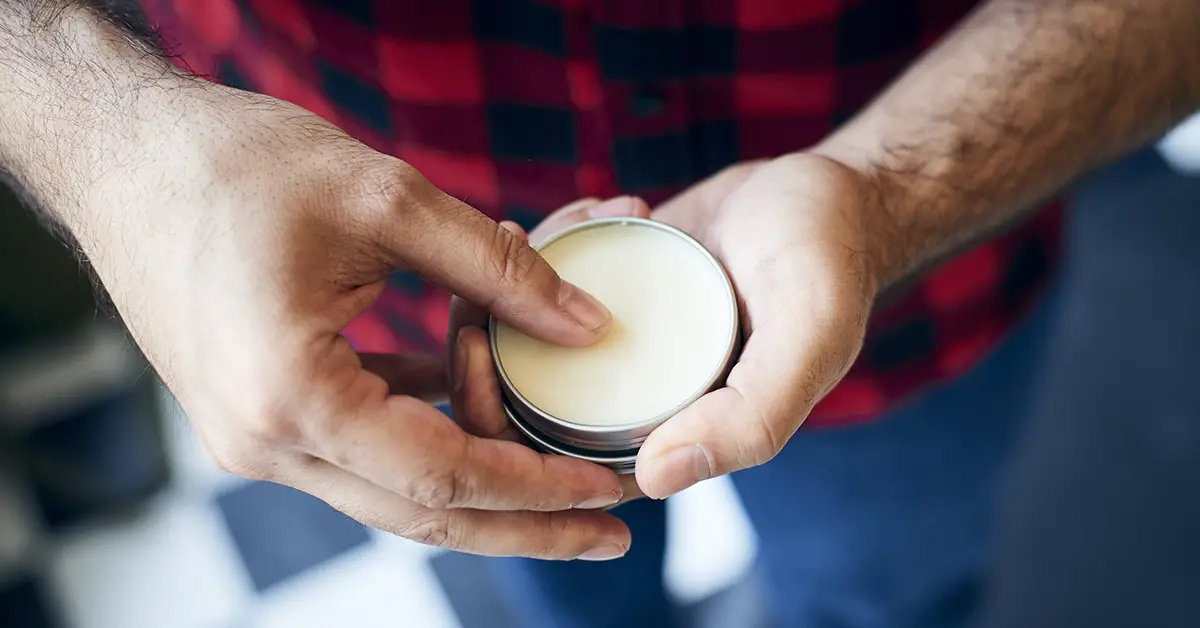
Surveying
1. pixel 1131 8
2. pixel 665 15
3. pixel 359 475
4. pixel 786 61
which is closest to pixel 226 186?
pixel 359 475

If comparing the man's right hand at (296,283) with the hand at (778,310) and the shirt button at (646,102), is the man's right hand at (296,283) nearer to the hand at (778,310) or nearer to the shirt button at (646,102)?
the hand at (778,310)

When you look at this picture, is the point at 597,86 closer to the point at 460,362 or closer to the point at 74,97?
the point at 460,362

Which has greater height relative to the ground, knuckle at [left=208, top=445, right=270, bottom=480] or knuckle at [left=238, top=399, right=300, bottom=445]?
knuckle at [left=238, top=399, right=300, bottom=445]

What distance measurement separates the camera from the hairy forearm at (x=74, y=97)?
2.56 ft

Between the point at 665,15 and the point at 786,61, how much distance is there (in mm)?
139

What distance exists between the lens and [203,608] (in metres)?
1.87

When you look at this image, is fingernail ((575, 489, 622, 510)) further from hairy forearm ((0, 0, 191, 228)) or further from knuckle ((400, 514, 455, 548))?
hairy forearm ((0, 0, 191, 228))

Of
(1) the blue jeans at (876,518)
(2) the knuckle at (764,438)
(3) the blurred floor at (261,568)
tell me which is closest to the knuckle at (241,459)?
(2) the knuckle at (764,438)

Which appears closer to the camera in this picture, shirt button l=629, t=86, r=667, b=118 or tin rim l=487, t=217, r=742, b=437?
tin rim l=487, t=217, r=742, b=437

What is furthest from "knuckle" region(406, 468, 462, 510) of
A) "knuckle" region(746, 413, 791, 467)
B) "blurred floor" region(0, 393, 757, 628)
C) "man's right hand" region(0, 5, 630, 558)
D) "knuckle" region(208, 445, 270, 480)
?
"blurred floor" region(0, 393, 757, 628)

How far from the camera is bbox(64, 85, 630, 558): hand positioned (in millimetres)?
678

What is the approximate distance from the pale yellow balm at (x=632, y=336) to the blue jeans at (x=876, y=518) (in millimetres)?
462

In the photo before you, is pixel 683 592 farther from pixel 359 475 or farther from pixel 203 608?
pixel 359 475

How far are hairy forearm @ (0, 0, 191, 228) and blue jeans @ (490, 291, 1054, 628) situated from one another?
2.68 ft
